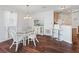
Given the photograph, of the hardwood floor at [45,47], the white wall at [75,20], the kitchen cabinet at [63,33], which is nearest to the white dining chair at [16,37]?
the hardwood floor at [45,47]

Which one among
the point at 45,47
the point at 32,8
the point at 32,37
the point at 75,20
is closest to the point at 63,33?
the point at 75,20

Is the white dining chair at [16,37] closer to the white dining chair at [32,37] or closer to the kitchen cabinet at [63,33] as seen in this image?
the white dining chair at [32,37]

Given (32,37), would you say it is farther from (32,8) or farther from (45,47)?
(32,8)

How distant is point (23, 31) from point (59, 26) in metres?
0.64

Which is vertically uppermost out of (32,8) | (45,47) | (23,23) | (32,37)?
(32,8)

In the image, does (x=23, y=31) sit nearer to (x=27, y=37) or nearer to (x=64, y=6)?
(x=27, y=37)

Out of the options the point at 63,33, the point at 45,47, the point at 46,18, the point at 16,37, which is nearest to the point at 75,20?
the point at 63,33

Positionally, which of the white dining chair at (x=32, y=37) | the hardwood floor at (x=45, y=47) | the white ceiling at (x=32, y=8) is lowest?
the hardwood floor at (x=45, y=47)

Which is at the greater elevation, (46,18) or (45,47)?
(46,18)

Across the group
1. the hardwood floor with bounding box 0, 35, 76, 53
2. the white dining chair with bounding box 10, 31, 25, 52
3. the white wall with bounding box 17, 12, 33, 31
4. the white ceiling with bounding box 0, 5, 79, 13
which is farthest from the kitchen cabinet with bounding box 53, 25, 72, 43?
the white dining chair with bounding box 10, 31, 25, 52

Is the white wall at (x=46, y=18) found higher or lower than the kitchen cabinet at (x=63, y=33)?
higher

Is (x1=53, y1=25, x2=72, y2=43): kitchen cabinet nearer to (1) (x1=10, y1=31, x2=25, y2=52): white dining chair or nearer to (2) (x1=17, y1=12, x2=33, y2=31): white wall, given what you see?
(2) (x1=17, y1=12, x2=33, y2=31): white wall

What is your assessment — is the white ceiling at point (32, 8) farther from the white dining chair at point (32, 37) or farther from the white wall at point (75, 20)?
the white dining chair at point (32, 37)
